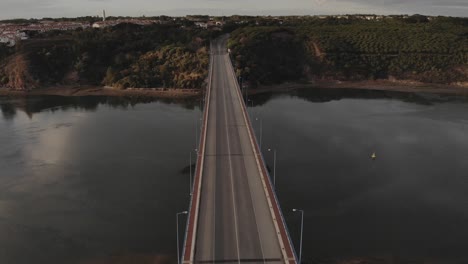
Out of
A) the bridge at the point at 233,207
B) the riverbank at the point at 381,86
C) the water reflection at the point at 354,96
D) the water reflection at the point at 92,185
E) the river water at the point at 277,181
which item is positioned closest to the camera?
the bridge at the point at 233,207

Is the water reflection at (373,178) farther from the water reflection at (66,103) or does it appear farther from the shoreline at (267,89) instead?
the water reflection at (66,103)

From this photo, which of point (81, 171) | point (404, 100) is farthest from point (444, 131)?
point (81, 171)

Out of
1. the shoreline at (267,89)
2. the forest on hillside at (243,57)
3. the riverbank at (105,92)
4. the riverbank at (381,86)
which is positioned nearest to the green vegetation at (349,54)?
the forest on hillside at (243,57)

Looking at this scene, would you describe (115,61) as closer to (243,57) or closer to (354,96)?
(243,57)

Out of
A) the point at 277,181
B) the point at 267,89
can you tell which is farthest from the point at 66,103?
the point at 277,181

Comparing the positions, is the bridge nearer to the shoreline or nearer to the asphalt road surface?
the asphalt road surface

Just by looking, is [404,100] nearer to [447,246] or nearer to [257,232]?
[447,246]

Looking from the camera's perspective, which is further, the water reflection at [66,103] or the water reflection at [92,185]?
the water reflection at [66,103]

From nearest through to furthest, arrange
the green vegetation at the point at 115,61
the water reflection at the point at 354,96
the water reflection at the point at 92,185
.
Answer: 1. the water reflection at the point at 92,185
2. the water reflection at the point at 354,96
3. the green vegetation at the point at 115,61
